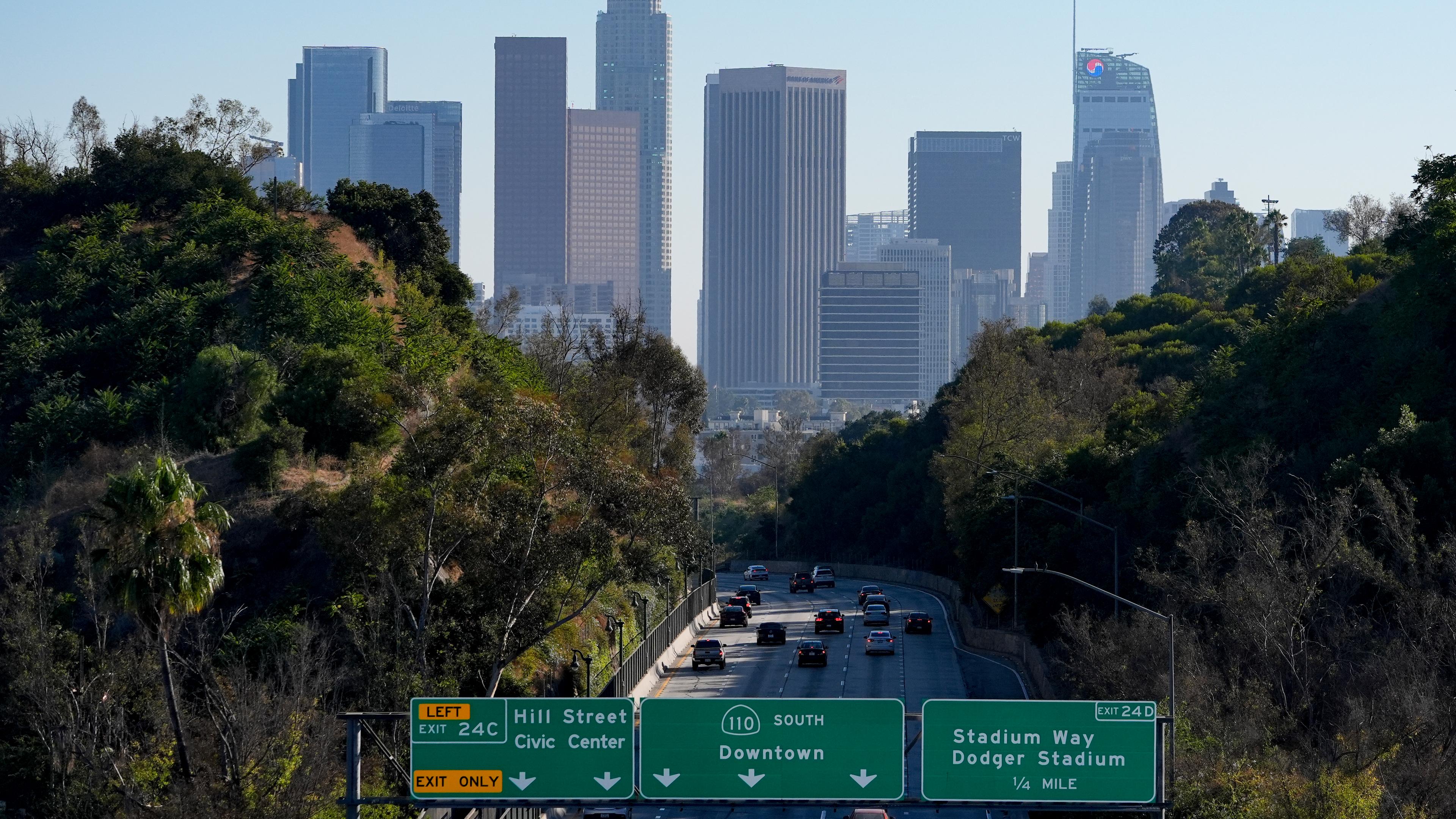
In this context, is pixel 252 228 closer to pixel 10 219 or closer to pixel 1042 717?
pixel 10 219

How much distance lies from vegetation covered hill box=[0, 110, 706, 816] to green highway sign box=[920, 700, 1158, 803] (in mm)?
15569

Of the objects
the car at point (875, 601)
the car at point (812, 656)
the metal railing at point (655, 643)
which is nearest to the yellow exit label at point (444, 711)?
the metal railing at point (655, 643)

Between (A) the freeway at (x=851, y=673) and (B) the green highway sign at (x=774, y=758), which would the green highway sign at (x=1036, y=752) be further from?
(A) the freeway at (x=851, y=673)

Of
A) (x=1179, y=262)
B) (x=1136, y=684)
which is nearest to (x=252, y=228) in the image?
(x=1136, y=684)

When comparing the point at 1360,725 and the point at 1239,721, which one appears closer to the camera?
the point at 1360,725

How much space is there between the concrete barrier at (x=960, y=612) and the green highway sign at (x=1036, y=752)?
17.5 meters

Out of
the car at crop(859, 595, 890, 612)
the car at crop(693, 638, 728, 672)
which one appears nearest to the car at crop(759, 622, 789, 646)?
the car at crop(693, 638, 728, 672)

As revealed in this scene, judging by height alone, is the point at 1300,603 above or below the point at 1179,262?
below

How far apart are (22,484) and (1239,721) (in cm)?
4602

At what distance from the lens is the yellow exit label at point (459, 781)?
23516 millimetres

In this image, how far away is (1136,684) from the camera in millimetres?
41094

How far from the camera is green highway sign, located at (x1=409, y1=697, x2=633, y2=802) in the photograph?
23469 millimetres

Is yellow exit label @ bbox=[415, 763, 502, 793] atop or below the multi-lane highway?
atop

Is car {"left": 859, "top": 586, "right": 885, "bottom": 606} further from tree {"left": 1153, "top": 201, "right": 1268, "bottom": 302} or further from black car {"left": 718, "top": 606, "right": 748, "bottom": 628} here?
tree {"left": 1153, "top": 201, "right": 1268, "bottom": 302}
